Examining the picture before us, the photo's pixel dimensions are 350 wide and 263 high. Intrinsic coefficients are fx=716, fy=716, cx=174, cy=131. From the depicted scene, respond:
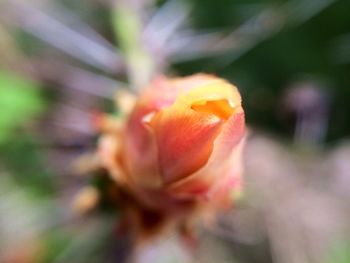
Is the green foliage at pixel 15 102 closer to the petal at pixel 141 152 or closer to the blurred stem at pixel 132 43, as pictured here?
the blurred stem at pixel 132 43

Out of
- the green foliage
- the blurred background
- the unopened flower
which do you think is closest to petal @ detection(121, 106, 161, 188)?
the unopened flower

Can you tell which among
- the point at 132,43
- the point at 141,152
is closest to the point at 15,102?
the point at 132,43

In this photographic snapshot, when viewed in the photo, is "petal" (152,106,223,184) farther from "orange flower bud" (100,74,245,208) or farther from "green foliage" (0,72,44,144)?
"green foliage" (0,72,44,144)

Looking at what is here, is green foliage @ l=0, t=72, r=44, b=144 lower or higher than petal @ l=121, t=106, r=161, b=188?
lower

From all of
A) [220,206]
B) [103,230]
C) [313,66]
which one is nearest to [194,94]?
[220,206]

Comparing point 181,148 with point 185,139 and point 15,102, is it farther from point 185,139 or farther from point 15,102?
point 15,102

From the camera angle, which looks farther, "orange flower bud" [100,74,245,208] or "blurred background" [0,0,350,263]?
"blurred background" [0,0,350,263]
